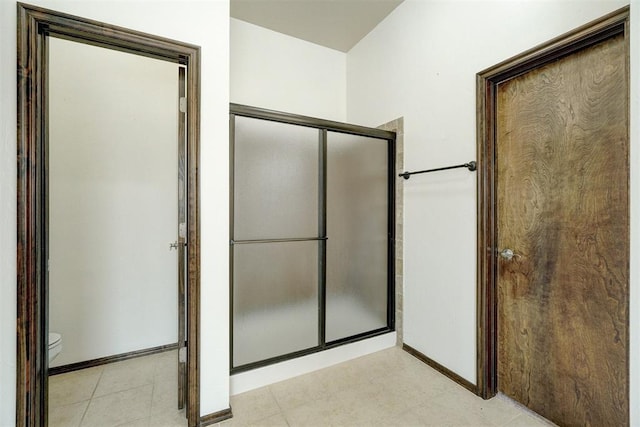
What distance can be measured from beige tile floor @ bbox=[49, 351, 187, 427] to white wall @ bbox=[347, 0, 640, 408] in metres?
1.68

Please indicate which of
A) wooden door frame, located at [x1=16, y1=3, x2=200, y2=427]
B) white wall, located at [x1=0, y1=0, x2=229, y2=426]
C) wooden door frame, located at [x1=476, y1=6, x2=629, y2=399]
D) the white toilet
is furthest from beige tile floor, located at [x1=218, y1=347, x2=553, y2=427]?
the white toilet

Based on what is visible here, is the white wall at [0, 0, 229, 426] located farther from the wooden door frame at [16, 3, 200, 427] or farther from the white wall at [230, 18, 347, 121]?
the white wall at [230, 18, 347, 121]

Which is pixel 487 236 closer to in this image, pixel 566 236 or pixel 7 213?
pixel 566 236

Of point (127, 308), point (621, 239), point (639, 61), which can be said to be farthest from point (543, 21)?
point (127, 308)

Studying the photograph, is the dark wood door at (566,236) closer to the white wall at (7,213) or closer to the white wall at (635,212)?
the white wall at (635,212)

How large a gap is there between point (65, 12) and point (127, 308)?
1.89 metres

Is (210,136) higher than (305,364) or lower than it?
higher

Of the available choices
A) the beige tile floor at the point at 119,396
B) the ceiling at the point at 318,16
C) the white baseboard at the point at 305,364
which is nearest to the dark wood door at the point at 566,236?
the white baseboard at the point at 305,364

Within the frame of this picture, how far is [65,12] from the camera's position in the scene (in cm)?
132

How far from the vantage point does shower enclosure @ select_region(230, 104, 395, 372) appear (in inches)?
75.7

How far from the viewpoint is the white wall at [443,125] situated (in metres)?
1.74

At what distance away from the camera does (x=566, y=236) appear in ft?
5.06

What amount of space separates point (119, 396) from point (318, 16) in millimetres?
3043

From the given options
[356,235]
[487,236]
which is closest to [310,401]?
[356,235]
